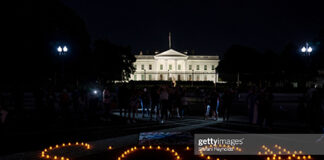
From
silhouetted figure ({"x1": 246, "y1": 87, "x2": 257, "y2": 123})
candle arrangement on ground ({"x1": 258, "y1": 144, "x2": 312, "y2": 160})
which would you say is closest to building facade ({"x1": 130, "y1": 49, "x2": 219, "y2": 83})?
silhouetted figure ({"x1": 246, "y1": 87, "x2": 257, "y2": 123})

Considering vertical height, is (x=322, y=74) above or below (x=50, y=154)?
above

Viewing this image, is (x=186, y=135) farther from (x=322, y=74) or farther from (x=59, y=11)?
(x=322, y=74)

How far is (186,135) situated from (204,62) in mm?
94645

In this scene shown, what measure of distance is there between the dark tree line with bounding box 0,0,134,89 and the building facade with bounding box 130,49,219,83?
188 feet

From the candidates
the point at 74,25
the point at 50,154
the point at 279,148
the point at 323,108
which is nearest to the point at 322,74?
the point at 74,25

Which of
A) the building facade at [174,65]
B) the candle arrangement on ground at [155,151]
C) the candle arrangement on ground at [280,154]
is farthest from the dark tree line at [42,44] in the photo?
the building facade at [174,65]

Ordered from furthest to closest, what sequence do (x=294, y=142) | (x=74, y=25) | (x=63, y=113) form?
(x=74, y=25)
(x=63, y=113)
(x=294, y=142)

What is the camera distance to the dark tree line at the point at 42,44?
2653cm

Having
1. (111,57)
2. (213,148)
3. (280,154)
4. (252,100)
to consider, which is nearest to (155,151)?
(213,148)

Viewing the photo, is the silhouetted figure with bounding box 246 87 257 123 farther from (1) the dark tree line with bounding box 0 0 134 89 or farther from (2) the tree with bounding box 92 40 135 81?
(2) the tree with bounding box 92 40 135 81

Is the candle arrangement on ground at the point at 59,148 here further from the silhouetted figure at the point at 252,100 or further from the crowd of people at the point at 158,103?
the silhouetted figure at the point at 252,100

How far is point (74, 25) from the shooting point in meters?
38.3

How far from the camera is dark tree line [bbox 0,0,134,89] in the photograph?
26531 mm

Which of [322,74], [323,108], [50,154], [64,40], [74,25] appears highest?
[74,25]
